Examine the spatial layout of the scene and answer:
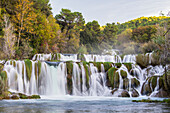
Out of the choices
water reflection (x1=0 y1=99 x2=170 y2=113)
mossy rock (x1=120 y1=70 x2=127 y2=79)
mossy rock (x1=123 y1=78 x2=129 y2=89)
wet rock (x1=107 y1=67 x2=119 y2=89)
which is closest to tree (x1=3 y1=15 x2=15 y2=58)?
wet rock (x1=107 y1=67 x2=119 y2=89)

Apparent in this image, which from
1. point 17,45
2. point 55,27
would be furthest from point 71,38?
point 17,45

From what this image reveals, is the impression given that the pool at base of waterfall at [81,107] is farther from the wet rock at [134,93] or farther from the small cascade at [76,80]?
the small cascade at [76,80]

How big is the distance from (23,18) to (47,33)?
5685 mm

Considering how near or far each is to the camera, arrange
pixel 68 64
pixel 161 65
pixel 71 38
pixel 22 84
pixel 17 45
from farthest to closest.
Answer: pixel 71 38 < pixel 17 45 < pixel 161 65 < pixel 68 64 < pixel 22 84

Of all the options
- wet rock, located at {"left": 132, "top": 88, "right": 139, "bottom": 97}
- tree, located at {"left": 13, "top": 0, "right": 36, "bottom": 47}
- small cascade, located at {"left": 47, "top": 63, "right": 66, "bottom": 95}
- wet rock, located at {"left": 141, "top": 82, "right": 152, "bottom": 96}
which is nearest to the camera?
wet rock, located at {"left": 132, "top": 88, "right": 139, "bottom": 97}

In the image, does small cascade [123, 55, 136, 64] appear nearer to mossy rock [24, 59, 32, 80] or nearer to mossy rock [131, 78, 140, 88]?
mossy rock [131, 78, 140, 88]

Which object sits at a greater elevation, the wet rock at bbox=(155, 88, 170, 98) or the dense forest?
the dense forest

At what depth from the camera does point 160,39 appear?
21.4 meters

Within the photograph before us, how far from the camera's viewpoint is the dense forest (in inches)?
1395

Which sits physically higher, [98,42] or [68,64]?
[98,42]

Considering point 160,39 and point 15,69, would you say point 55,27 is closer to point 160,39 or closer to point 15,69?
point 15,69

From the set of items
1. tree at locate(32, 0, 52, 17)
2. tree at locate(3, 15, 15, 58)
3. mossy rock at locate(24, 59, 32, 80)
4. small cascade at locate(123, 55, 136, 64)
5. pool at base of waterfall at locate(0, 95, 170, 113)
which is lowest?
pool at base of waterfall at locate(0, 95, 170, 113)

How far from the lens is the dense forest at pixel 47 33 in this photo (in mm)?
35438

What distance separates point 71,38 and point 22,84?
33.0 meters
